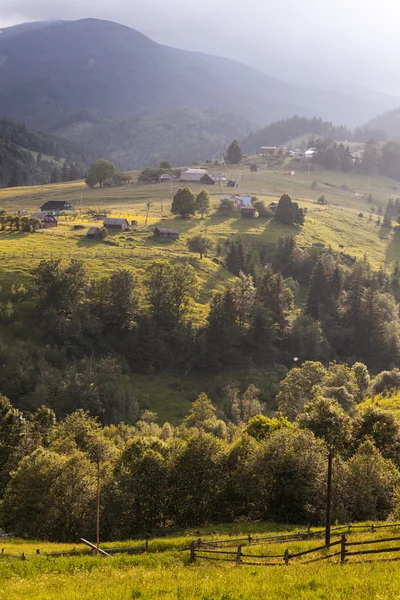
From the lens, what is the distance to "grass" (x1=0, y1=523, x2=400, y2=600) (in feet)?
58.3

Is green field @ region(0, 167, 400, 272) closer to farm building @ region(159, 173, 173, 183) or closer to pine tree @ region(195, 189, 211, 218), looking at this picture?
pine tree @ region(195, 189, 211, 218)

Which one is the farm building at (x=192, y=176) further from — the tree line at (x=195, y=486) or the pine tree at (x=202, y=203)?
the tree line at (x=195, y=486)

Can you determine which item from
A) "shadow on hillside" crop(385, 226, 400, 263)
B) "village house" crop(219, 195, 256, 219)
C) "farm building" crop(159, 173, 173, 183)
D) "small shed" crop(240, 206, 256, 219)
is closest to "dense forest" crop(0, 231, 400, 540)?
"shadow on hillside" crop(385, 226, 400, 263)

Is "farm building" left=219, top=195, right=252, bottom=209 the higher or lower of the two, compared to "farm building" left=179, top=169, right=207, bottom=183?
lower

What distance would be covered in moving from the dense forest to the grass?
24.2ft

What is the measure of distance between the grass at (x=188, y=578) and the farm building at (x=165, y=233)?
8833 centimetres

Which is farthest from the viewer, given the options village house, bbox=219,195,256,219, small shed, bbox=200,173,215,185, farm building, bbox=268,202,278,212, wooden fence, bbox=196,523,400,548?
small shed, bbox=200,173,215,185

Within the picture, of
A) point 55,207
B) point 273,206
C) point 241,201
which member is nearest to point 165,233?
point 55,207

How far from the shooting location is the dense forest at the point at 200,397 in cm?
3431

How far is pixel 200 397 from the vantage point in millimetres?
58312

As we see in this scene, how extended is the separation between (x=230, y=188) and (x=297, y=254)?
69486 millimetres

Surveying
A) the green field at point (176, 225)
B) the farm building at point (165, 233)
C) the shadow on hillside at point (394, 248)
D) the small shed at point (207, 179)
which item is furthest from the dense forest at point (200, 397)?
the small shed at point (207, 179)

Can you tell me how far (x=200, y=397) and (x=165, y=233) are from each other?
58.7 m

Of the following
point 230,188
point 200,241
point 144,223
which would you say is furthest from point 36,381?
point 230,188
